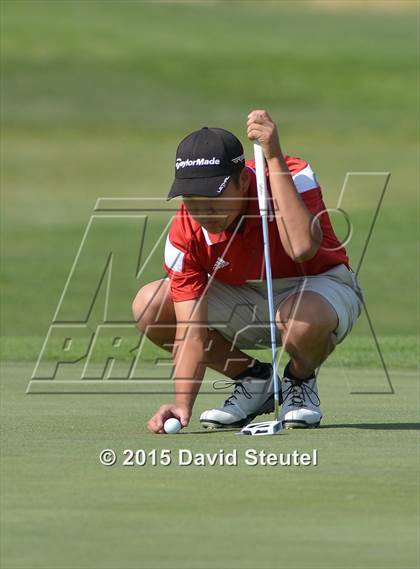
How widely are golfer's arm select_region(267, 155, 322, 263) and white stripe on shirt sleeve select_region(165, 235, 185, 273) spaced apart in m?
0.55

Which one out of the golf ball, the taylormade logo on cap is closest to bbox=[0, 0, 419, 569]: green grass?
the golf ball

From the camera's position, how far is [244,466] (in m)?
6.01

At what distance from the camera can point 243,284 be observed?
7773 mm

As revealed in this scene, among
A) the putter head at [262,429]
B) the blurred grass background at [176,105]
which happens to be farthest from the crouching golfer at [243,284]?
the blurred grass background at [176,105]

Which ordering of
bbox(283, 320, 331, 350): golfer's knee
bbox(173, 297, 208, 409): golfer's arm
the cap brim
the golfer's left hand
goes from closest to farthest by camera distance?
the golfer's left hand
the cap brim
bbox(283, 320, 331, 350): golfer's knee
bbox(173, 297, 208, 409): golfer's arm

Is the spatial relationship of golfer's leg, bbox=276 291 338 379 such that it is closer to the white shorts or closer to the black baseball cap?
the white shorts

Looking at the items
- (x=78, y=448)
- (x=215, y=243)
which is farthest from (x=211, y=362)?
(x=78, y=448)

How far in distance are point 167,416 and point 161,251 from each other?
60.7ft

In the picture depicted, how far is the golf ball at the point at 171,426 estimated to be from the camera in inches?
276

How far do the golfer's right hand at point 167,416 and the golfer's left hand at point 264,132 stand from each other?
1.19m

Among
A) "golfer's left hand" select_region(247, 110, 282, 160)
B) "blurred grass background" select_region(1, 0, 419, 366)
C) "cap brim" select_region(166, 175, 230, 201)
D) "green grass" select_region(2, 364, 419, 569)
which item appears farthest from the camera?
"blurred grass background" select_region(1, 0, 419, 366)

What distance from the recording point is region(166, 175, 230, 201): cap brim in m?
6.90

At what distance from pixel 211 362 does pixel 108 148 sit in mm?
35708
